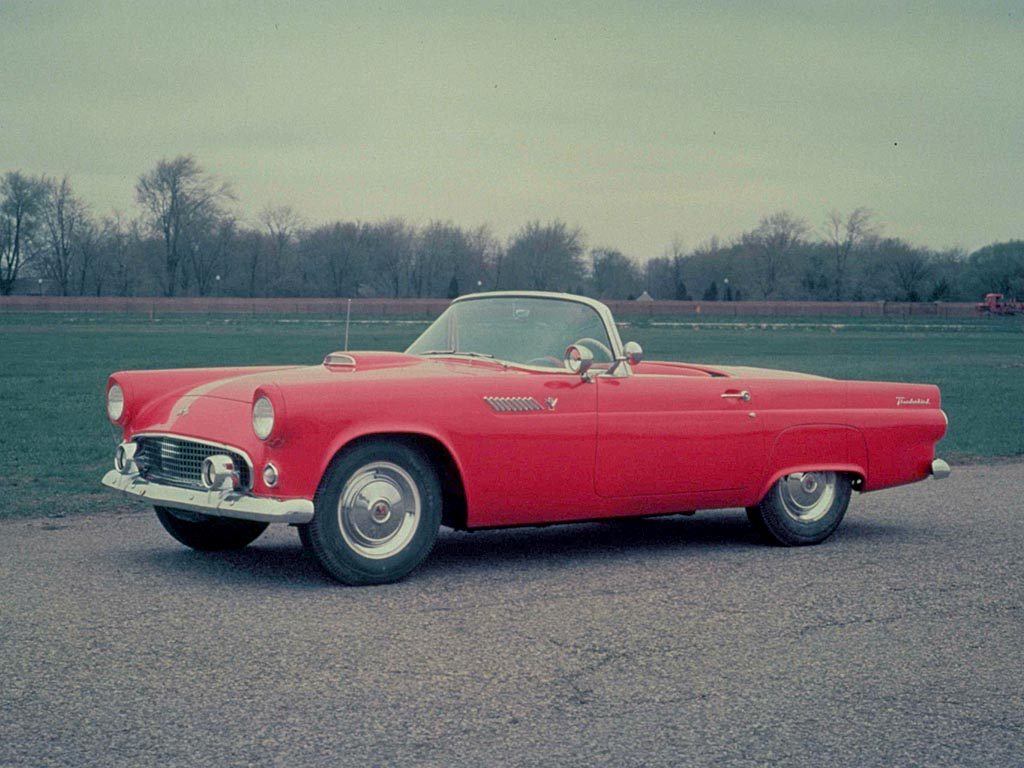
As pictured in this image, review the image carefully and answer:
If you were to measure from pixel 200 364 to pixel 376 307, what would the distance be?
64935 millimetres

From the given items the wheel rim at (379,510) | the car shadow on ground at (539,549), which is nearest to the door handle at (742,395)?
the car shadow on ground at (539,549)

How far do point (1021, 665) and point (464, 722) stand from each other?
2170 millimetres

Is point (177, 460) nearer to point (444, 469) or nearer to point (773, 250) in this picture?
point (444, 469)

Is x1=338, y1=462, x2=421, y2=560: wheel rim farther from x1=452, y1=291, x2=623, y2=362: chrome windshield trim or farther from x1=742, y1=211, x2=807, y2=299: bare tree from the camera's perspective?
x1=742, y1=211, x2=807, y2=299: bare tree

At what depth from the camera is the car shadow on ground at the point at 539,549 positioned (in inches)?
256

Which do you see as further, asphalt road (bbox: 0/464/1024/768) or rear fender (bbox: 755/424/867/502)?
rear fender (bbox: 755/424/867/502)

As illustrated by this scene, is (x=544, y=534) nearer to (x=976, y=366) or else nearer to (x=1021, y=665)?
(x=1021, y=665)

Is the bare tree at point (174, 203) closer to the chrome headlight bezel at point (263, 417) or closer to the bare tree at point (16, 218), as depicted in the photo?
the bare tree at point (16, 218)

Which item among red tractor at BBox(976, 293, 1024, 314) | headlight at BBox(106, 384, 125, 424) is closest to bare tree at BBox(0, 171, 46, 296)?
red tractor at BBox(976, 293, 1024, 314)

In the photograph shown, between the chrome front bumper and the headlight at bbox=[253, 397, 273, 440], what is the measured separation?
29 centimetres

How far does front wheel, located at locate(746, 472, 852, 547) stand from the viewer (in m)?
7.37

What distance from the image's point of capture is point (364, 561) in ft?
19.8

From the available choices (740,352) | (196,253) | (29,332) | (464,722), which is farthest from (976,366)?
(196,253)

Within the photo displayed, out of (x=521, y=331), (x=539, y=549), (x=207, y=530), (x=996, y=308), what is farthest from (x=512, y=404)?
(x=996, y=308)
